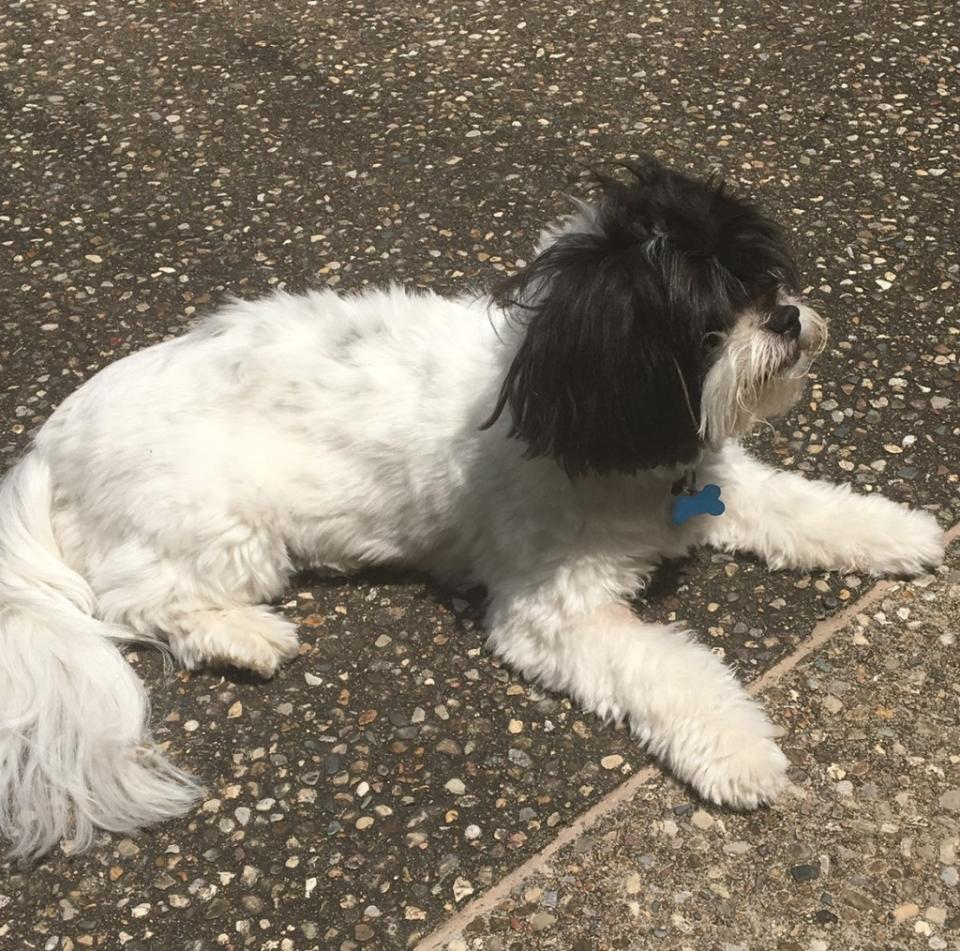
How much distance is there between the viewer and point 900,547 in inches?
128

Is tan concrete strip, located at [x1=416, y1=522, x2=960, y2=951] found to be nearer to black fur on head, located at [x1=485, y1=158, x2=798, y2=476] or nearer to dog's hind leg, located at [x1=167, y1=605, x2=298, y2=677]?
black fur on head, located at [x1=485, y1=158, x2=798, y2=476]

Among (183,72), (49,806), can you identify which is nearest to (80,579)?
(49,806)

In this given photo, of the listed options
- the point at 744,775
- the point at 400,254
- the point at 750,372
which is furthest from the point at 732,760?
the point at 400,254

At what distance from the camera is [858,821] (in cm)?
270

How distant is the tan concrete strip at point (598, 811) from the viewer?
261cm

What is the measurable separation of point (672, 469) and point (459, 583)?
866 millimetres

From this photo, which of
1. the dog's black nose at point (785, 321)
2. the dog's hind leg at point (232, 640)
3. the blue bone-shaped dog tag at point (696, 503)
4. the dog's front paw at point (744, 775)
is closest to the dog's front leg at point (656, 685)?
the dog's front paw at point (744, 775)

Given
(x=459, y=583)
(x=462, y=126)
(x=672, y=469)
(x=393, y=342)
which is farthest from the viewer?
(x=462, y=126)

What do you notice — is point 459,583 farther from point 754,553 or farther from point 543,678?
point 754,553

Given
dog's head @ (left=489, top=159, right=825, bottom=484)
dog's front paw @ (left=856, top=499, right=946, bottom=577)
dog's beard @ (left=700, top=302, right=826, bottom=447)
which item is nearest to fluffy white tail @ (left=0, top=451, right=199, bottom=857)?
dog's head @ (left=489, top=159, right=825, bottom=484)

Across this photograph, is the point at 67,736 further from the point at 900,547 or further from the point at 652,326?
the point at 900,547

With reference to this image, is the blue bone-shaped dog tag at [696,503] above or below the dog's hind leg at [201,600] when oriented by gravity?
above

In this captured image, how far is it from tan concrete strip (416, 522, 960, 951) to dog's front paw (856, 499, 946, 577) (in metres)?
0.06

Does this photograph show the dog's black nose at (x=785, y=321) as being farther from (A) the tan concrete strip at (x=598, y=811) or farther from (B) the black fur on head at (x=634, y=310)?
(A) the tan concrete strip at (x=598, y=811)
